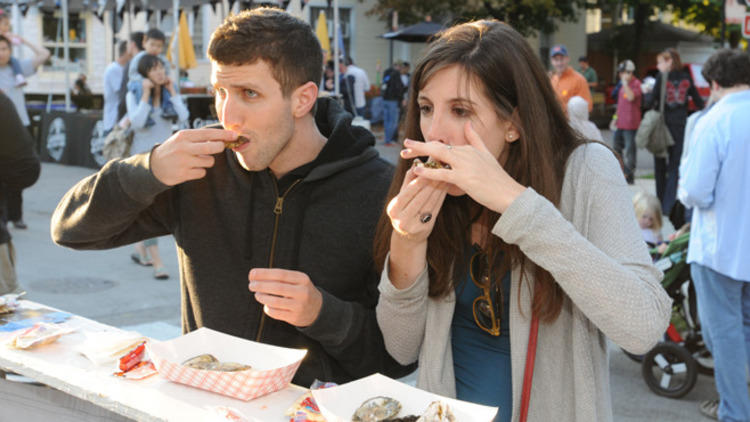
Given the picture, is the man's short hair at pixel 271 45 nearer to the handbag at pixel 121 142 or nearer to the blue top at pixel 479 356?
the blue top at pixel 479 356

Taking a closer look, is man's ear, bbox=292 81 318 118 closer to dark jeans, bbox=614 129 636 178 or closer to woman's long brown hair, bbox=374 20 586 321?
woman's long brown hair, bbox=374 20 586 321

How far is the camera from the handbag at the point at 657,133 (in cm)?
1194

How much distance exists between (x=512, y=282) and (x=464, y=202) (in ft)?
1.01

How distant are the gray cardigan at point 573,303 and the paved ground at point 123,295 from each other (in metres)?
3.11

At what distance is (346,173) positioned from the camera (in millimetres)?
2771

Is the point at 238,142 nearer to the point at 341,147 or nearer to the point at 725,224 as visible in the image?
the point at 341,147

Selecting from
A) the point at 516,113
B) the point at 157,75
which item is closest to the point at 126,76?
the point at 157,75

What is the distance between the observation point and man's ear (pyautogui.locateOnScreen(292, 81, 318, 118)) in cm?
270

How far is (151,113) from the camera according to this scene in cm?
814

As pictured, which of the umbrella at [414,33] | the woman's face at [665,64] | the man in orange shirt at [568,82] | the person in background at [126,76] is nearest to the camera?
the person in background at [126,76]

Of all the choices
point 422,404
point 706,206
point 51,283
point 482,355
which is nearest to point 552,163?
point 482,355

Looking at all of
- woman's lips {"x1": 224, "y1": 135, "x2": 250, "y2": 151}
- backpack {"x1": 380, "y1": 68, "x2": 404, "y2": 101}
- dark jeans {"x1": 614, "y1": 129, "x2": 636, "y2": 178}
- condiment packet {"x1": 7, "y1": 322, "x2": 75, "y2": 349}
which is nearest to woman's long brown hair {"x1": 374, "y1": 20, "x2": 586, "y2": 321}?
woman's lips {"x1": 224, "y1": 135, "x2": 250, "y2": 151}

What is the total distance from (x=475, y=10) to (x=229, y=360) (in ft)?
97.5

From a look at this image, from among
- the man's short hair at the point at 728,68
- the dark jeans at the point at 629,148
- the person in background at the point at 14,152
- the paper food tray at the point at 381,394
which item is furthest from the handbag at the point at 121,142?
the dark jeans at the point at 629,148
